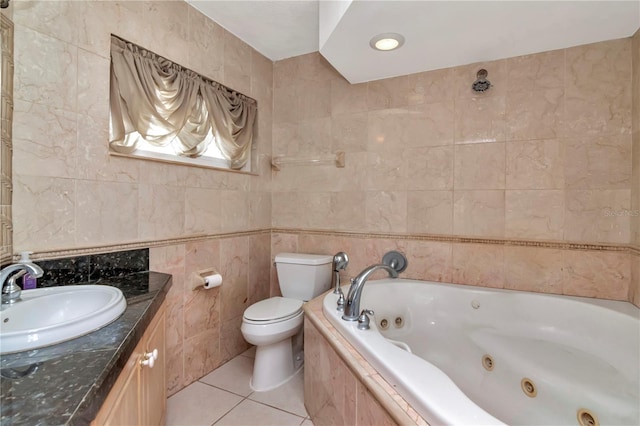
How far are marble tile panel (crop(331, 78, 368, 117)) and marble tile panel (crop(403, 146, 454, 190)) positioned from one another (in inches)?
20.8

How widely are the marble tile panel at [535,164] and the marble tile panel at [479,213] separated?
133 mm

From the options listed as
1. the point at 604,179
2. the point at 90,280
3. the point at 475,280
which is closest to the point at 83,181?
the point at 90,280

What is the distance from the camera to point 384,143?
228 cm

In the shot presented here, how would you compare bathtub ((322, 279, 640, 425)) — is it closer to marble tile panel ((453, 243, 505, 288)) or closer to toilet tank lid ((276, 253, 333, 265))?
marble tile panel ((453, 243, 505, 288))

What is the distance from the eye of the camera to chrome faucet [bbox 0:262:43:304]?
0.98m

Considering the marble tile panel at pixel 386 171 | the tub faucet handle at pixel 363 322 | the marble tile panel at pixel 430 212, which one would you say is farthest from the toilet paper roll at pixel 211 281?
the marble tile panel at pixel 430 212

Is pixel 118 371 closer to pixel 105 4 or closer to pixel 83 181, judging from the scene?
pixel 83 181

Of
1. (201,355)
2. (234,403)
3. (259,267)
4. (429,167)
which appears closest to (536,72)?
(429,167)

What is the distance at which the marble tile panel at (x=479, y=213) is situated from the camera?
1.97 m

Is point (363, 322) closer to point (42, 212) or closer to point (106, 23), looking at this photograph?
point (42, 212)

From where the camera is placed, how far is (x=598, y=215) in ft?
5.74

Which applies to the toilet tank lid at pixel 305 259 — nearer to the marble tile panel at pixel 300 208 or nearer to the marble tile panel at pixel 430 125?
the marble tile panel at pixel 300 208

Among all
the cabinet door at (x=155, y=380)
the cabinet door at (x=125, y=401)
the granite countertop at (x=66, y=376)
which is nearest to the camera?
the granite countertop at (x=66, y=376)

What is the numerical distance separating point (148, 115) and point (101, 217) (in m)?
0.61
